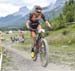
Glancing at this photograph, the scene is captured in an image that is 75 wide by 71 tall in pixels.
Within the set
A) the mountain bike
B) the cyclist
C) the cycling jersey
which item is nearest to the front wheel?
the mountain bike

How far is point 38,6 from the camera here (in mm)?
16266

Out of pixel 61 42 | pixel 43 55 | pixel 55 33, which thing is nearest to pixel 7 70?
pixel 43 55

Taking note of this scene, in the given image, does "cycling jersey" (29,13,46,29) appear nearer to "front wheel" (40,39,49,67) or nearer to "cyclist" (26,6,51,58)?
"cyclist" (26,6,51,58)

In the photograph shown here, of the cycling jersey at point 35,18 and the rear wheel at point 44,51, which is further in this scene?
the rear wheel at point 44,51

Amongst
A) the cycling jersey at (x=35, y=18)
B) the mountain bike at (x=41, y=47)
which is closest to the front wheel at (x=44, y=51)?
the mountain bike at (x=41, y=47)

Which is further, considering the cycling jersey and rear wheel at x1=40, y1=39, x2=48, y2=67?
rear wheel at x1=40, y1=39, x2=48, y2=67

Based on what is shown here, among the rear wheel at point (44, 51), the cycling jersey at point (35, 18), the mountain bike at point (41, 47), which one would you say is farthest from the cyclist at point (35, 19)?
the rear wheel at point (44, 51)

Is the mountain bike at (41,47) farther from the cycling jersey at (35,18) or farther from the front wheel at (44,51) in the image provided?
the cycling jersey at (35,18)

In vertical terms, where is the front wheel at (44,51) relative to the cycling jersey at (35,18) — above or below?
below

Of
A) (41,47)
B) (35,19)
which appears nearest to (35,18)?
(35,19)

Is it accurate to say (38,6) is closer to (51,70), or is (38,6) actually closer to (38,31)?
(38,31)

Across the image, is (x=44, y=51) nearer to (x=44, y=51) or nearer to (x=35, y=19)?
(x=44, y=51)

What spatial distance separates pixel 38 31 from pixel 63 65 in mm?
6200

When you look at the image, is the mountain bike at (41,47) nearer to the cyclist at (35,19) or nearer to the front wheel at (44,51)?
the front wheel at (44,51)
